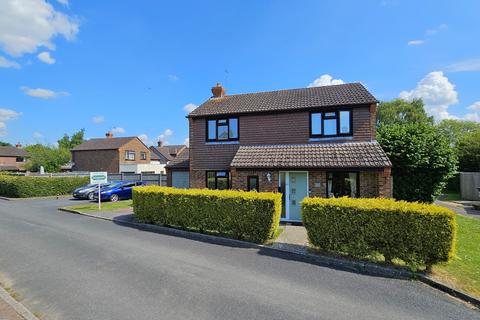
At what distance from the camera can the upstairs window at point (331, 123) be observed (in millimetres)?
13805

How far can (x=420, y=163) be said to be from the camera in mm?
15016

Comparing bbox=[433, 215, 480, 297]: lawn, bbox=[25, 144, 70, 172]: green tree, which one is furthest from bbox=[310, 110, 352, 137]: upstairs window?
bbox=[25, 144, 70, 172]: green tree

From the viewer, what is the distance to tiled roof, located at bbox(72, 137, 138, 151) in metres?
44.4

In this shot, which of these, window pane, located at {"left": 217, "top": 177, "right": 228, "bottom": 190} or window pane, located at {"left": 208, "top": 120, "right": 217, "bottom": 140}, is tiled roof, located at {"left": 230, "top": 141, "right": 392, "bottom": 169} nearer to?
window pane, located at {"left": 217, "top": 177, "right": 228, "bottom": 190}

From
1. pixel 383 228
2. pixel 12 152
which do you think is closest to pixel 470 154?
pixel 383 228

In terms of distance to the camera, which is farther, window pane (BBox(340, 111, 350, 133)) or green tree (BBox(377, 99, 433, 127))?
green tree (BBox(377, 99, 433, 127))

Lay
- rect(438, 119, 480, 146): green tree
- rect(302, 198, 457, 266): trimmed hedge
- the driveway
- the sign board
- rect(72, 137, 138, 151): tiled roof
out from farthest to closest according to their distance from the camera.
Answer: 1. rect(438, 119, 480, 146): green tree
2. rect(72, 137, 138, 151): tiled roof
3. the sign board
4. rect(302, 198, 457, 266): trimmed hedge
5. the driveway

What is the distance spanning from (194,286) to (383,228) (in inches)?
197

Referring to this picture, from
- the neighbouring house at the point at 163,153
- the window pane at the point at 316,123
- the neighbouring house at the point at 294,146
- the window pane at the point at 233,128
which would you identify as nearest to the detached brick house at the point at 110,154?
the neighbouring house at the point at 163,153

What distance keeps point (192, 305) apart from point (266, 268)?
2.55 m

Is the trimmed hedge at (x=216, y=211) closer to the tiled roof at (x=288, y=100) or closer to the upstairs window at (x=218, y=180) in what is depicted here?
the upstairs window at (x=218, y=180)

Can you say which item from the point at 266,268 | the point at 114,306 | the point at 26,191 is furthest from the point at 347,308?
the point at 26,191

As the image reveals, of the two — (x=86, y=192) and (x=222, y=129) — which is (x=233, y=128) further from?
(x=86, y=192)

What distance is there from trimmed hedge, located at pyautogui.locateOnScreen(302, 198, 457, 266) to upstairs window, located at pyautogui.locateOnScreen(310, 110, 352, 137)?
6.48m
